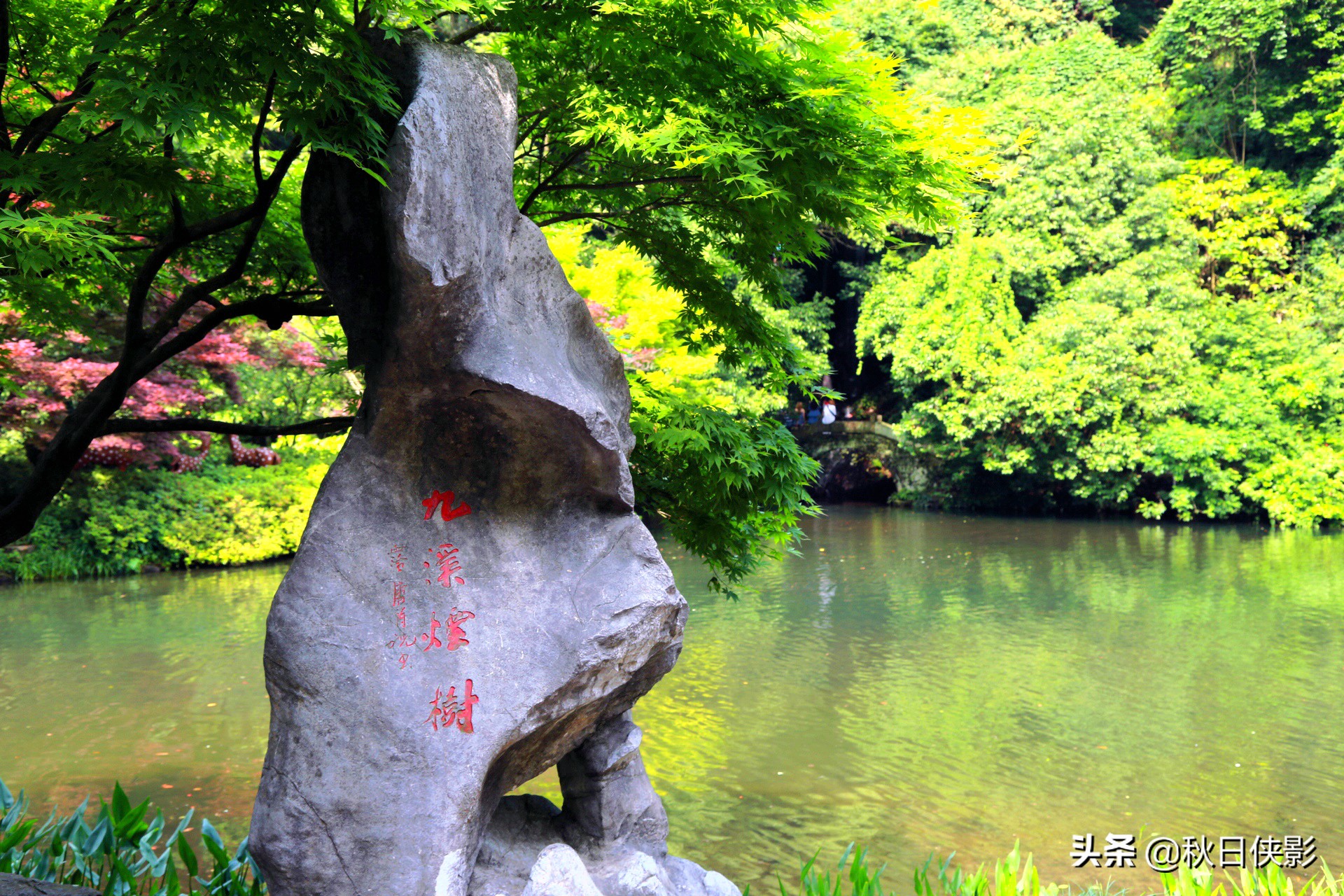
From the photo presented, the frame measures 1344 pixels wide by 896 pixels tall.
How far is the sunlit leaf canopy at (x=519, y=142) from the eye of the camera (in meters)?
3.21

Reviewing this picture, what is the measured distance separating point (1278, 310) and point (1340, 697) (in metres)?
14.0

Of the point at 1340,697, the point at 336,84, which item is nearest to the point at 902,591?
the point at 1340,697

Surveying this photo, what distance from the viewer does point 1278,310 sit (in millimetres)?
20031

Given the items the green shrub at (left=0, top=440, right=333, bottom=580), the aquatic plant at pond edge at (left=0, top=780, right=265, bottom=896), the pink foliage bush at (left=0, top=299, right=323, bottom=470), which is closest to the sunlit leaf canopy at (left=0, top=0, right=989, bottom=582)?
the aquatic plant at pond edge at (left=0, top=780, right=265, bottom=896)

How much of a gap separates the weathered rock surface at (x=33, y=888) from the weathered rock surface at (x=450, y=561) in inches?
44.5

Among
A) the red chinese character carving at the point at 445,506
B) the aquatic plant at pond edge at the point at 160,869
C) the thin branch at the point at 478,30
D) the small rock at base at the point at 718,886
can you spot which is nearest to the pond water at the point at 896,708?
the aquatic plant at pond edge at the point at 160,869

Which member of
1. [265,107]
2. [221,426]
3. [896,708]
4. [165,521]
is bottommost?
[896,708]

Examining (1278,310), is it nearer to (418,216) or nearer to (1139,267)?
(1139,267)

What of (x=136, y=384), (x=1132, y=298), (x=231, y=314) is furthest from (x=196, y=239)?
(x=1132, y=298)

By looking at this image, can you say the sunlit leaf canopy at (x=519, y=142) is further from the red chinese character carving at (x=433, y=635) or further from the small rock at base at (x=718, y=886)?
the small rock at base at (x=718, y=886)

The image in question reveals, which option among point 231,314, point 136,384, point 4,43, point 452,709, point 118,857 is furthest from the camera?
point 136,384

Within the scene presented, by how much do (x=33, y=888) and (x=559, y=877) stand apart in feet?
7.29

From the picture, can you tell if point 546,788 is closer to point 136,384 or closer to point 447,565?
point 447,565

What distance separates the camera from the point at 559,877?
3.22m
